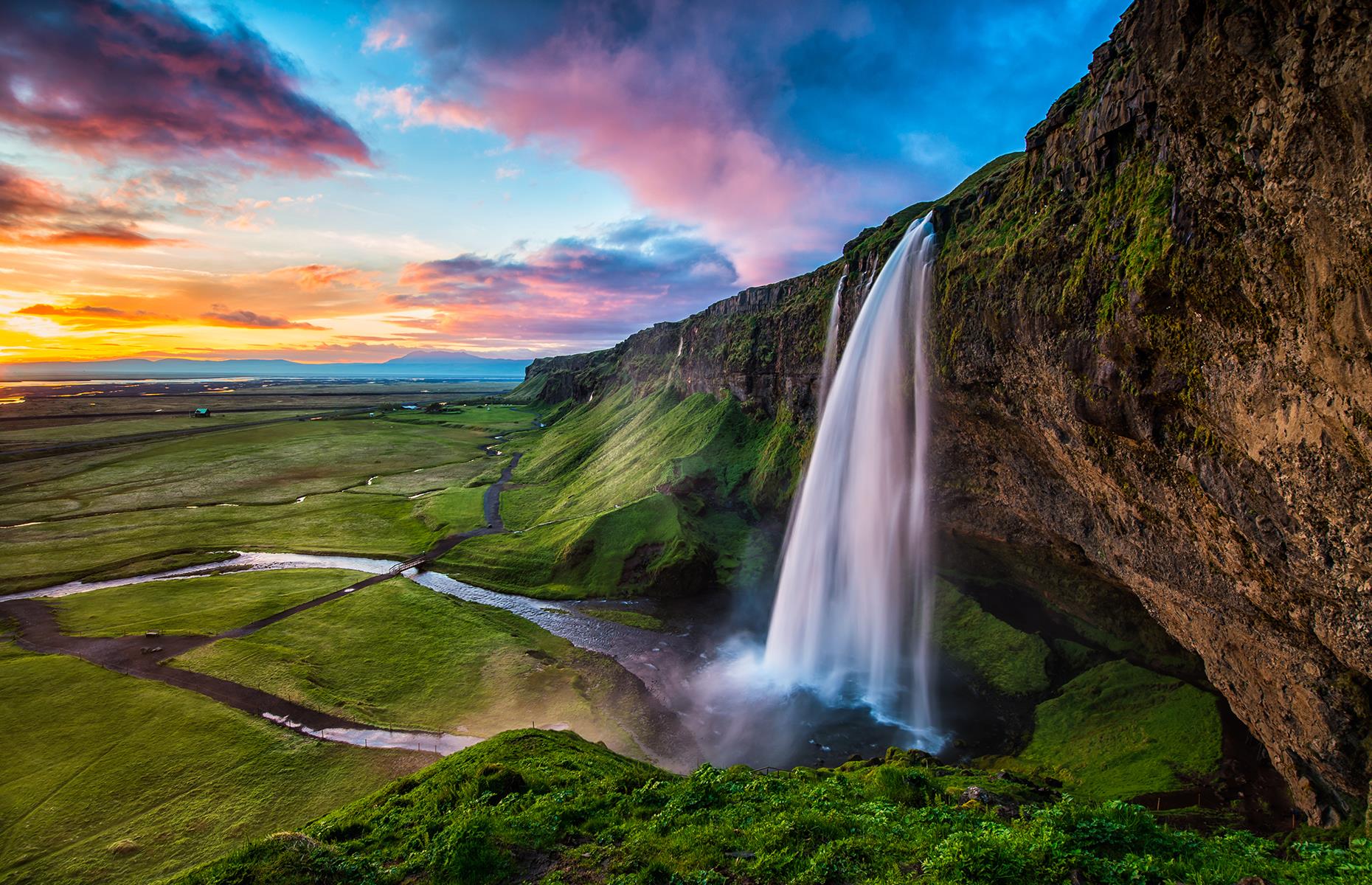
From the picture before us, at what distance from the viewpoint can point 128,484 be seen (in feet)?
296

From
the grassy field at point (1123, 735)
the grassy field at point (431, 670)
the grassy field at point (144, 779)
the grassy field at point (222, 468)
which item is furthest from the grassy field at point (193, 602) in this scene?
the grassy field at point (1123, 735)

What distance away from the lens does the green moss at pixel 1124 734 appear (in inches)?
930

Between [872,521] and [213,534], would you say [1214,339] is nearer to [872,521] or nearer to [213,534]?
[872,521]

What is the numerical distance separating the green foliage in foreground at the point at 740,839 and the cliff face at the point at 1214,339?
8590 millimetres

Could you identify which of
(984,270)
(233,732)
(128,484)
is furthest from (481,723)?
(128,484)

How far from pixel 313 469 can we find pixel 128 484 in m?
26.0

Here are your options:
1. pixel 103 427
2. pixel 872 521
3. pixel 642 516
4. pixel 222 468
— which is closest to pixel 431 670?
pixel 642 516

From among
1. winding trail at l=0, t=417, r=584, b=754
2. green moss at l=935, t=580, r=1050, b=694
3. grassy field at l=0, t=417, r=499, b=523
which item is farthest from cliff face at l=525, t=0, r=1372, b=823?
grassy field at l=0, t=417, r=499, b=523

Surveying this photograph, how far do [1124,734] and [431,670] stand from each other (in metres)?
40.4

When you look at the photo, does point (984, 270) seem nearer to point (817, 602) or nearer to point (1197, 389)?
point (1197, 389)

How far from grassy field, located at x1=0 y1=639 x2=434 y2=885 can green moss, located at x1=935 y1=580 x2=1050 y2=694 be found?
33.3 m

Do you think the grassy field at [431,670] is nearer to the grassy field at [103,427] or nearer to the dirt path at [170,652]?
the dirt path at [170,652]

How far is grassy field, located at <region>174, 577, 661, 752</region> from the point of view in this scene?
30.8 m

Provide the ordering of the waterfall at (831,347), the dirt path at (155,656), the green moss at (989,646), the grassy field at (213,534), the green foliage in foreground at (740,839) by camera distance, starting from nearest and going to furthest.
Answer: the green foliage in foreground at (740,839) < the dirt path at (155,656) < the green moss at (989,646) < the waterfall at (831,347) < the grassy field at (213,534)
